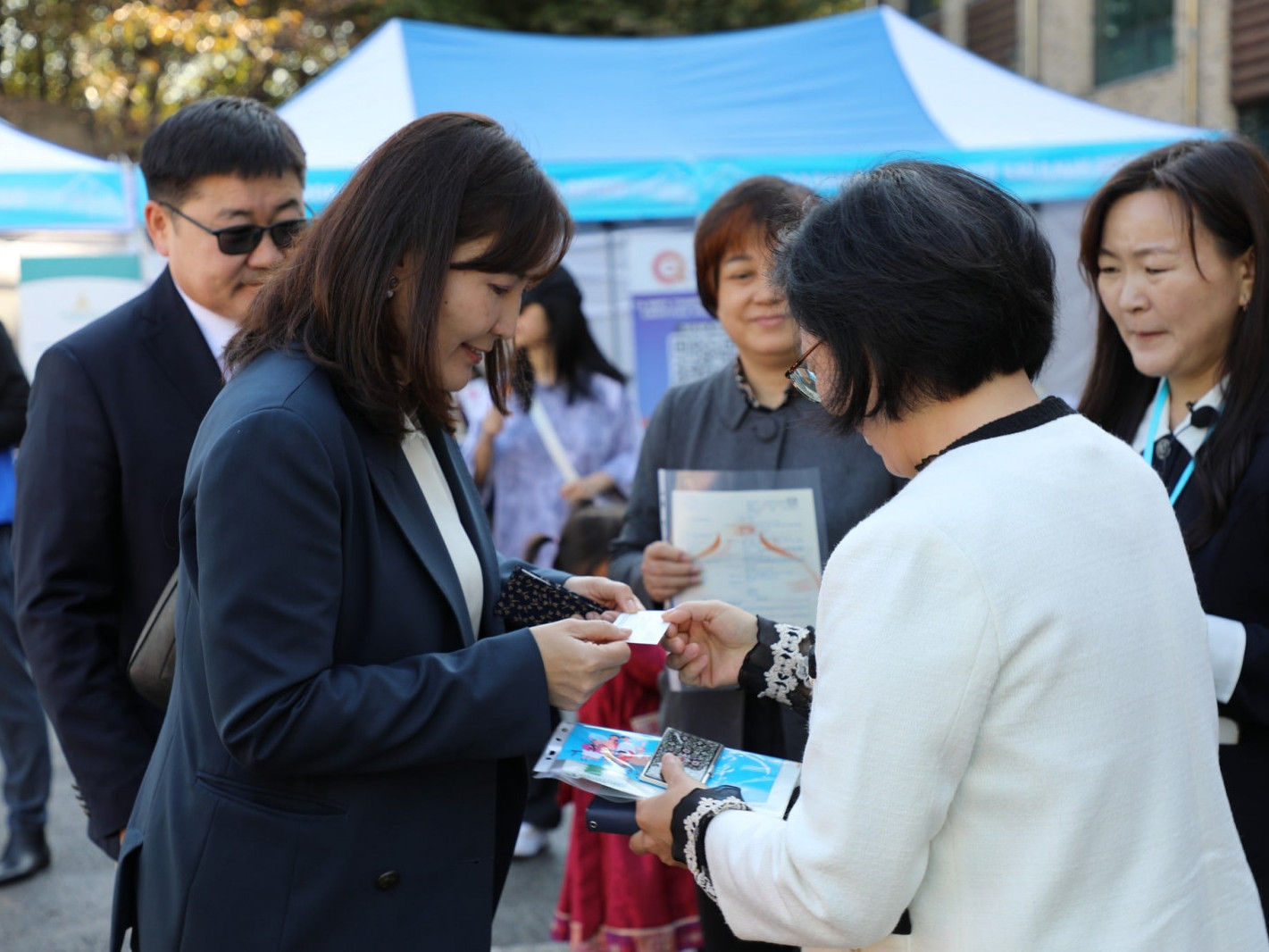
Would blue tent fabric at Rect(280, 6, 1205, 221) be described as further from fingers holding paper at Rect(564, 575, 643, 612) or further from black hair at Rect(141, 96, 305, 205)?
fingers holding paper at Rect(564, 575, 643, 612)

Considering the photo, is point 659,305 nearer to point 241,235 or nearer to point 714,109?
point 714,109

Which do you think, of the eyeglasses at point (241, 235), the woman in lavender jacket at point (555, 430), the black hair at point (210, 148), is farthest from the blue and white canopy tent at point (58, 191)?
the eyeglasses at point (241, 235)

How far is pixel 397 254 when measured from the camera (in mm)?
1608

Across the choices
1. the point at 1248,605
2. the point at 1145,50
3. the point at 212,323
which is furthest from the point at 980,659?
the point at 1145,50

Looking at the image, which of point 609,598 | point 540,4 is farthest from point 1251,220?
point 540,4

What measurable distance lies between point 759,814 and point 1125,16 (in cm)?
1558

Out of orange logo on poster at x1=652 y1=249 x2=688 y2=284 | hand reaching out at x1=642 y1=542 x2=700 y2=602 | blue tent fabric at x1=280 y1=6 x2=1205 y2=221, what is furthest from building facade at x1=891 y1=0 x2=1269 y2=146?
hand reaching out at x1=642 y1=542 x2=700 y2=602

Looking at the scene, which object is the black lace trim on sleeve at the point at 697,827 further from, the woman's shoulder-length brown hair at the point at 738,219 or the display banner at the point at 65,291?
the display banner at the point at 65,291

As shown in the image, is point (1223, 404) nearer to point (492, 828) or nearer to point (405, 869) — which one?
point (492, 828)

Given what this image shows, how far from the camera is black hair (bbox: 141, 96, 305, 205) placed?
240 cm

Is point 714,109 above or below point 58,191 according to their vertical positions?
above

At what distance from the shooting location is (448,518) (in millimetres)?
1831

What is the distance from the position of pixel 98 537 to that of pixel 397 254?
93cm

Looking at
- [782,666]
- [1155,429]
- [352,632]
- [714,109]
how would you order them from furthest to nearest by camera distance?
1. [714,109]
2. [1155,429]
3. [782,666]
4. [352,632]
